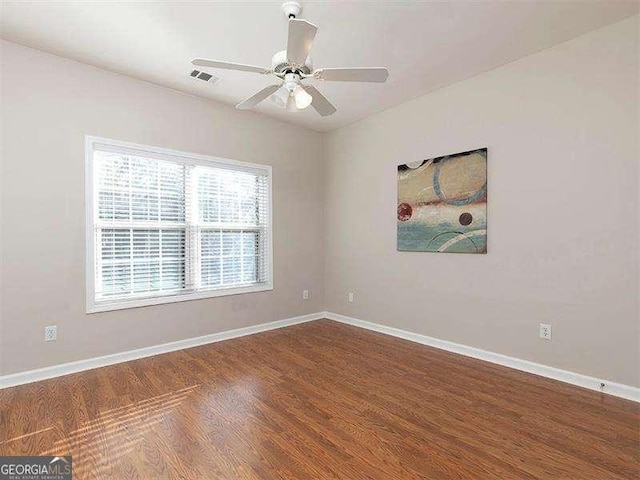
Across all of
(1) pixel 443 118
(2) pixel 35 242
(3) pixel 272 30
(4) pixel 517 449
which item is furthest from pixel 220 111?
(4) pixel 517 449

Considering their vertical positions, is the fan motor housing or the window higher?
the fan motor housing

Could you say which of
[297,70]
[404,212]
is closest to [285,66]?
[297,70]

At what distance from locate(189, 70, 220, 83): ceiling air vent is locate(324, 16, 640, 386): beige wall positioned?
2.06 m

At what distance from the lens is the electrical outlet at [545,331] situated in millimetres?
2893

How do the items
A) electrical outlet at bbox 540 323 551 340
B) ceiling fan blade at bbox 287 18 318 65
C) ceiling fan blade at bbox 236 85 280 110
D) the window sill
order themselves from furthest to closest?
the window sill → electrical outlet at bbox 540 323 551 340 → ceiling fan blade at bbox 236 85 280 110 → ceiling fan blade at bbox 287 18 318 65

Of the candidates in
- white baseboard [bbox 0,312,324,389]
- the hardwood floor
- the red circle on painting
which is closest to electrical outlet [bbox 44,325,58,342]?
white baseboard [bbox 0,312,324,389]

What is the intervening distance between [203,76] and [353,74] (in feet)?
6.00

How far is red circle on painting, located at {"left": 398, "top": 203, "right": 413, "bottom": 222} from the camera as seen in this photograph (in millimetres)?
3922

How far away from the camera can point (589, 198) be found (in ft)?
8.74

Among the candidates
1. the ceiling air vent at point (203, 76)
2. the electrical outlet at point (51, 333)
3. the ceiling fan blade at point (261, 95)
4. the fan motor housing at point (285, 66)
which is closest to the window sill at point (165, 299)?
the electrical outlet at point (51, 333)

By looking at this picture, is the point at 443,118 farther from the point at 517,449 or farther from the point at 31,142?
the point at 31,142

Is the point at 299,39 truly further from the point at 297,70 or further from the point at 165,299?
the point at 165,299

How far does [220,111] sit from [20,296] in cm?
264

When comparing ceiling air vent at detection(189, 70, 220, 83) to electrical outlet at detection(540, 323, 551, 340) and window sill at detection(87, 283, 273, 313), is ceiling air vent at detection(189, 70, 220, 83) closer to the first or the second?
window sill at detection(87, 283, 273, 313)
